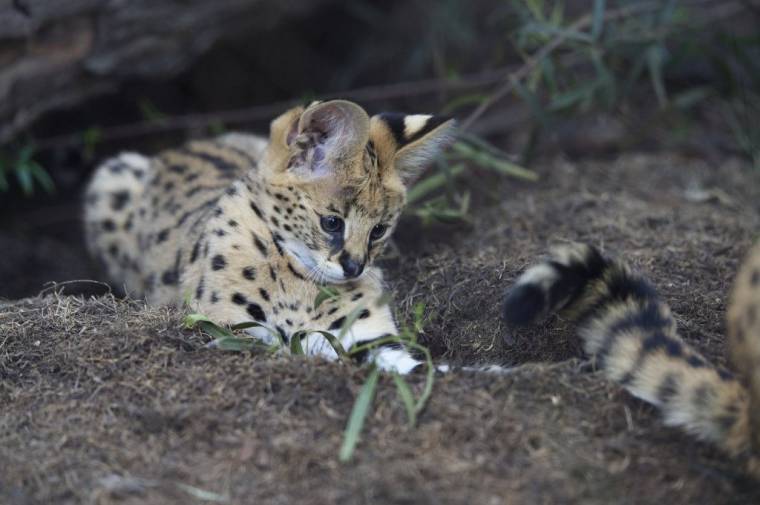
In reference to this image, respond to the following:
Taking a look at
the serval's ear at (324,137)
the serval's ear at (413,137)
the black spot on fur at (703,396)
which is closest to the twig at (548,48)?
the serval's ear at (413,137)

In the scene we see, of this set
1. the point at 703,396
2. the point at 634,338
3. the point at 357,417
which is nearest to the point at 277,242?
the point at 357,417

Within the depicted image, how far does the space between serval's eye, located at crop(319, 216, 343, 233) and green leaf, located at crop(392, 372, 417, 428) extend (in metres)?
0.78

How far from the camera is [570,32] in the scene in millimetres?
5020

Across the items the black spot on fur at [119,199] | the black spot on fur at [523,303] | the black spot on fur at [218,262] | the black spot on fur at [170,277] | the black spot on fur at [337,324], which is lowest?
the black spot on fur at [119,199]

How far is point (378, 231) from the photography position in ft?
12.1

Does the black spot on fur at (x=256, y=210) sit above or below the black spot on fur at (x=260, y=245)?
above

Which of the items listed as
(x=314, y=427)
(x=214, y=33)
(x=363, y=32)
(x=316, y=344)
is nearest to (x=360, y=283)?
(x=316, y=344)

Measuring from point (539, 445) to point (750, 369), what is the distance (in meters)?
0.65

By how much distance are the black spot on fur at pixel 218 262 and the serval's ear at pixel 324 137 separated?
476mm

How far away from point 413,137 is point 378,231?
444 mm

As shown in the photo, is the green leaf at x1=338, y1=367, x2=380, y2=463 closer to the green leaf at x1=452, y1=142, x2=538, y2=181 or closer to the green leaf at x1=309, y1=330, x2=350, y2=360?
the green leaf at x1=309, y1=330, x2=350, y2=360

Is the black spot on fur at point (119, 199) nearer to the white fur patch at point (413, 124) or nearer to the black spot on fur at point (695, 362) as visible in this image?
the white fur patch at point (413, 124)

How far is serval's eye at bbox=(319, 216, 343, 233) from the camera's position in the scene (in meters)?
3.52

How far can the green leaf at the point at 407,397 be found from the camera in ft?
9.14
